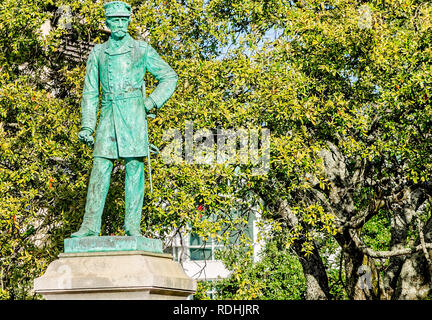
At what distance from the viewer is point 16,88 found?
43.5 feet

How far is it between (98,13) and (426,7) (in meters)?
6.39

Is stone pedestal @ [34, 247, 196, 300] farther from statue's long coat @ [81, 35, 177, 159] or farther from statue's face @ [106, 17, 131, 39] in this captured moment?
statue's face @ [106, 17, 131, 39]

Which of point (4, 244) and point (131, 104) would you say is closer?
point (131, 104)

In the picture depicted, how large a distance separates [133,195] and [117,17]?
2.01 m

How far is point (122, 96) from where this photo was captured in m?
8.02

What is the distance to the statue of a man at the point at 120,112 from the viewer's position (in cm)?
788

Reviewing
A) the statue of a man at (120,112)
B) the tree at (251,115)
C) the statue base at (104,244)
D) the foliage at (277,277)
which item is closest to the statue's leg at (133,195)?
the statue of a man at (120,112)

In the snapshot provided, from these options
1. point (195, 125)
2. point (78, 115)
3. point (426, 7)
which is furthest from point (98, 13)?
point (426, 7)

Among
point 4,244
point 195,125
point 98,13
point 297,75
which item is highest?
point 98,13

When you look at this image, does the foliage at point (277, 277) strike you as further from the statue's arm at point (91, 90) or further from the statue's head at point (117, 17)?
the statue's head at point (117, 17)

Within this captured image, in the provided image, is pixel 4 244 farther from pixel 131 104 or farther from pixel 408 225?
pixel 408 225

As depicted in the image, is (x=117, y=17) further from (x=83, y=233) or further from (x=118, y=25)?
(x=83, y=233)

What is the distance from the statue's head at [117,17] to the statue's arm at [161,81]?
379mm

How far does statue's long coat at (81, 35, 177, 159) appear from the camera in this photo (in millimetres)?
7938
